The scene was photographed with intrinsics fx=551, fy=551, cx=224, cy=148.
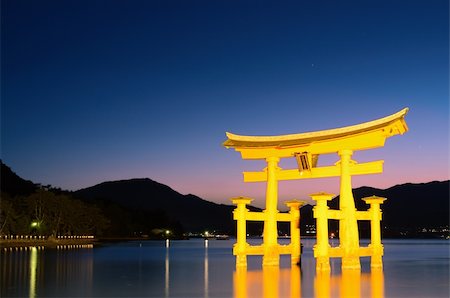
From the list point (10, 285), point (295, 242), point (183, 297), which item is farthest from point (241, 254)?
point (10, 285)

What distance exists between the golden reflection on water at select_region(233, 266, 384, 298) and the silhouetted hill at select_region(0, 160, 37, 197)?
76.7 m

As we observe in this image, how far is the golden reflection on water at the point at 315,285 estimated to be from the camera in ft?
63.6

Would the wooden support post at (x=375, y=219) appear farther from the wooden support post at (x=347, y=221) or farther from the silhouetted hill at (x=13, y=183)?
the silhouetted hill at (x=13, y=183)

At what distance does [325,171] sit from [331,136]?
2.37m

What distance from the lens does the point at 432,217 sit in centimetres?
16350

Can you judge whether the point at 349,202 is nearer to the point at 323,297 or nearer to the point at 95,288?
the point at 323,297

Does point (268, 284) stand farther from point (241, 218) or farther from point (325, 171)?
point (325, 171)

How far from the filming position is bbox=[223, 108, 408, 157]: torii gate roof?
2278 cm

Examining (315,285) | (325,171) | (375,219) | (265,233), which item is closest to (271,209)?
(265,233)

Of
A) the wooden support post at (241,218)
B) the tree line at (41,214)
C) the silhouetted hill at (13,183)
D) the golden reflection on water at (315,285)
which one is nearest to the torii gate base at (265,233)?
the wooden support post at (241,218)

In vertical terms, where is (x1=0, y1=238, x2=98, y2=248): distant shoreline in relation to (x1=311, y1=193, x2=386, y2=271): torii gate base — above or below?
below

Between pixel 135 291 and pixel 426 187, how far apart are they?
547 feet

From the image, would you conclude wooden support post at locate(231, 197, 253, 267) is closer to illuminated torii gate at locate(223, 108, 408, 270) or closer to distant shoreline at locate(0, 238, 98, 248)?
illuminated torii gate at locate(223, 108, 408, 270)

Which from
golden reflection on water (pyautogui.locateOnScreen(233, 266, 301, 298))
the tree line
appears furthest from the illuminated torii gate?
the tree line
